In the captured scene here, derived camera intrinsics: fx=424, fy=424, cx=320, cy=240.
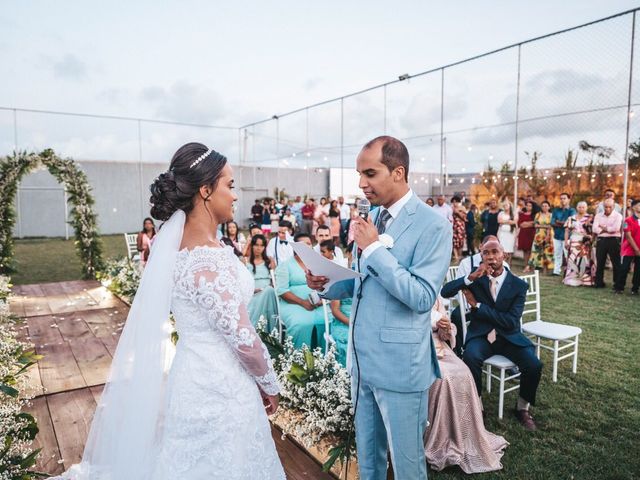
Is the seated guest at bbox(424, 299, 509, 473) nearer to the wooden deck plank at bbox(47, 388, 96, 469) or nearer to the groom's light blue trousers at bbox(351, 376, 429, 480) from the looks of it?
the groom's light blue trousers at bbox(351, 376, 429, 480)

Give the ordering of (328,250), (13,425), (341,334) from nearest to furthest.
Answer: (13,425)
(341,334)
(328,250)

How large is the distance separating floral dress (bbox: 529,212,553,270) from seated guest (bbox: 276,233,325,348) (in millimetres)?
8264

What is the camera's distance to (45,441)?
318cm

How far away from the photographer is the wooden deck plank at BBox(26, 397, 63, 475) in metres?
2.85

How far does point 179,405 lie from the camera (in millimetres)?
1722

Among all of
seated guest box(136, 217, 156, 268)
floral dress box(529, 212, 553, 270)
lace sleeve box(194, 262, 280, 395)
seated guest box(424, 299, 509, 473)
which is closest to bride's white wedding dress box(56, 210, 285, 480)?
lace sleeve box(194, 262, 280, 395)

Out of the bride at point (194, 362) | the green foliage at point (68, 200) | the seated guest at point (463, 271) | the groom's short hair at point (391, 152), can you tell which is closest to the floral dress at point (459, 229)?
the seated guest at point (463, 271)

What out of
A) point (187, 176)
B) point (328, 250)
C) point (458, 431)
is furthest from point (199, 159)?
point (328, 250)

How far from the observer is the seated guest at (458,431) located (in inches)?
115

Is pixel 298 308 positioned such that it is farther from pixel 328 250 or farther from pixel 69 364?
pixel 69 364

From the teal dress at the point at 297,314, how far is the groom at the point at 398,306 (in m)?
2.65

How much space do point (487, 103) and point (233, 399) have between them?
13129mm

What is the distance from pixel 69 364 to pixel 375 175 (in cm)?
451

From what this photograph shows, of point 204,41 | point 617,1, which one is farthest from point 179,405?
point 204,41
